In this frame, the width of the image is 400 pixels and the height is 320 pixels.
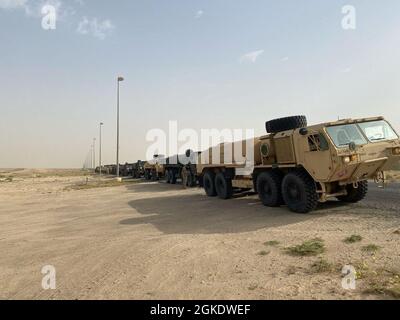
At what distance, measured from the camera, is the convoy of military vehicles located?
10172 mm

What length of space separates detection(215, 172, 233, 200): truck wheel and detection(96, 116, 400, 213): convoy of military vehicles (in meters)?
0.89

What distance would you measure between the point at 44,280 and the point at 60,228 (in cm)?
495

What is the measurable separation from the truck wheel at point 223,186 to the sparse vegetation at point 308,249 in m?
8.06

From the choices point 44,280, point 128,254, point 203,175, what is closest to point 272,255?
point 128,254

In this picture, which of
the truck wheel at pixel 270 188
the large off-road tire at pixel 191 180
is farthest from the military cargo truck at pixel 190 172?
the truck wheel at pixel 270 188

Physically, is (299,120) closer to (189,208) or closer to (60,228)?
(189,208)

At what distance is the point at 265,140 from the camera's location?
1294 centimetres

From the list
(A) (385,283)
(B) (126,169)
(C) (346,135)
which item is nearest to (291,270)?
(A) (385,283)

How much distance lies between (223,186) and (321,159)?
5.95 metres

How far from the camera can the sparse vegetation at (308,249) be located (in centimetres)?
676

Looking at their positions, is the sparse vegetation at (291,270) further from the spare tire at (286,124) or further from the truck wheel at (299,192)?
the spare tire at (286,124)

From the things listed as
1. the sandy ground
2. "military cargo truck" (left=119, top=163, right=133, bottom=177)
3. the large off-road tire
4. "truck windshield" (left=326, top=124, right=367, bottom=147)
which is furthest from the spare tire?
"military cargo truck" (left=119, top=163, right=133, bottom=177)

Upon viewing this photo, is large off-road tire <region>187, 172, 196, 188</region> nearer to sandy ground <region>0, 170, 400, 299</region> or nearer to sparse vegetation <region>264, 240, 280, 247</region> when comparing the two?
sandy ground <region>0, 170, 400, 299</region>

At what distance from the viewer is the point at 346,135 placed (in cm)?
1043
